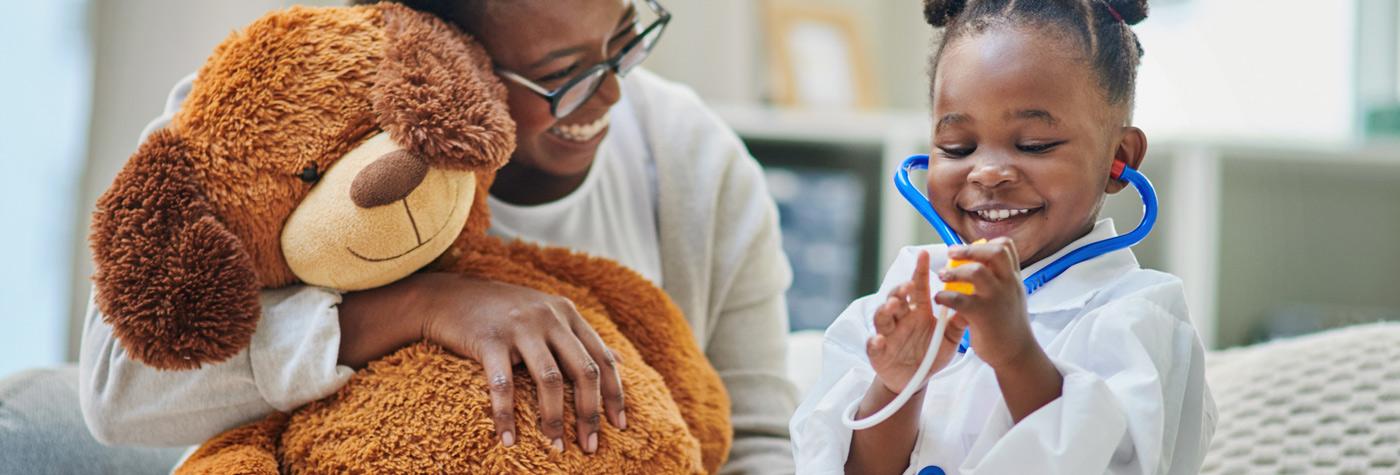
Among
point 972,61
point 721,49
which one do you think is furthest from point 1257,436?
point 721,49

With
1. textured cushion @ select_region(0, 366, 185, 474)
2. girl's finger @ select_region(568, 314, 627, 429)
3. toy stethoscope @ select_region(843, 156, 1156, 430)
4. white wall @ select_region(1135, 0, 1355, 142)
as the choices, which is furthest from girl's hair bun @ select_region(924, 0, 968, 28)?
white wall @ select_region(1135, 0, 1355, 142)

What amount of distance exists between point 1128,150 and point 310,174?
55 centimetres

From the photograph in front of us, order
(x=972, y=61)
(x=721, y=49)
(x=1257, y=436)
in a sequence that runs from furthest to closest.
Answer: (x=721, y=49)
(x=1257, y=436)
(x=972, y=61)

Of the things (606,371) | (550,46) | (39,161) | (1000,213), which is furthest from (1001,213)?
(39,161)

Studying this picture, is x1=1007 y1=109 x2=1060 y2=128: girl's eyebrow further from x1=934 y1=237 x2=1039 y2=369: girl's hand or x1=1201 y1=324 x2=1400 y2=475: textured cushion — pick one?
x1=1201 y1=324 x2=1400 y2=475: textured cushion

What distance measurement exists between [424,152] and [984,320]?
393 mm

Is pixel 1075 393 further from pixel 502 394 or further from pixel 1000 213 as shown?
pixel 502 394

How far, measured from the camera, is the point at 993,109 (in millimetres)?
727

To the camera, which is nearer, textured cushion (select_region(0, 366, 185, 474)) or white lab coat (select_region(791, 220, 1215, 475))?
white lab coat (select_region(791, 220, 1215, 475))

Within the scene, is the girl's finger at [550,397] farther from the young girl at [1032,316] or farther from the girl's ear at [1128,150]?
the girl's ear at [1128,150]

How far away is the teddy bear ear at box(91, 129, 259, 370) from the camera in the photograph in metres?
0.78

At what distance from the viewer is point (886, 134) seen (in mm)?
2229

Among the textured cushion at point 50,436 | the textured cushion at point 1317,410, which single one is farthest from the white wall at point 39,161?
the textured cushion at point 1317,410

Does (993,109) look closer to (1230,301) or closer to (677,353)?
(677,353)
